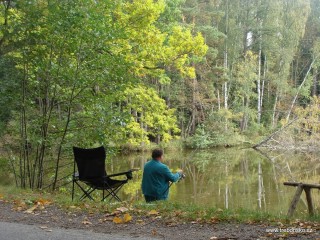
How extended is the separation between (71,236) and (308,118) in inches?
998

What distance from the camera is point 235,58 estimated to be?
3553 centimetres

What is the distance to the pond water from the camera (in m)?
11.1

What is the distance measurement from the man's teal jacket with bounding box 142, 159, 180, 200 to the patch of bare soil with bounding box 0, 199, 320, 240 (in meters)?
1.58

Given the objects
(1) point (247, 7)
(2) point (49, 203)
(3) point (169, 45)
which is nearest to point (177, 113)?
(1) point (247, 7)

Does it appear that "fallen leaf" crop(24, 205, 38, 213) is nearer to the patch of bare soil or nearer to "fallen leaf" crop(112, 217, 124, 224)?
the patch of bare soil

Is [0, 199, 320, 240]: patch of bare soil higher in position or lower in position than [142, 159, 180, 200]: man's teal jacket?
lower

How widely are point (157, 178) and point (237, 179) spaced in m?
9.12

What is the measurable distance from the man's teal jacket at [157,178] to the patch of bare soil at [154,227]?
1582 mm

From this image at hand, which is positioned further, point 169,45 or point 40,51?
point 169,45

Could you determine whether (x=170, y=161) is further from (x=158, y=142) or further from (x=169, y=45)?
(x=169, y=45)

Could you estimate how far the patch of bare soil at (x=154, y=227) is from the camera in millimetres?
4121

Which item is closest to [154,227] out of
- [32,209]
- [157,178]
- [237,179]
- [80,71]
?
[32,209]

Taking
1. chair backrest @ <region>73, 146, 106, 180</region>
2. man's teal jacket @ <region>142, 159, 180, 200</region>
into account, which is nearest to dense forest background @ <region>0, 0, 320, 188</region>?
chair backrest @ <region>73, 146, 106, 180</region>

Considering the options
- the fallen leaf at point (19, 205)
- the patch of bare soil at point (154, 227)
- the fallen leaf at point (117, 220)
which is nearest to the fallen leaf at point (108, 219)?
the patch of bare soil at point (154, 227)
